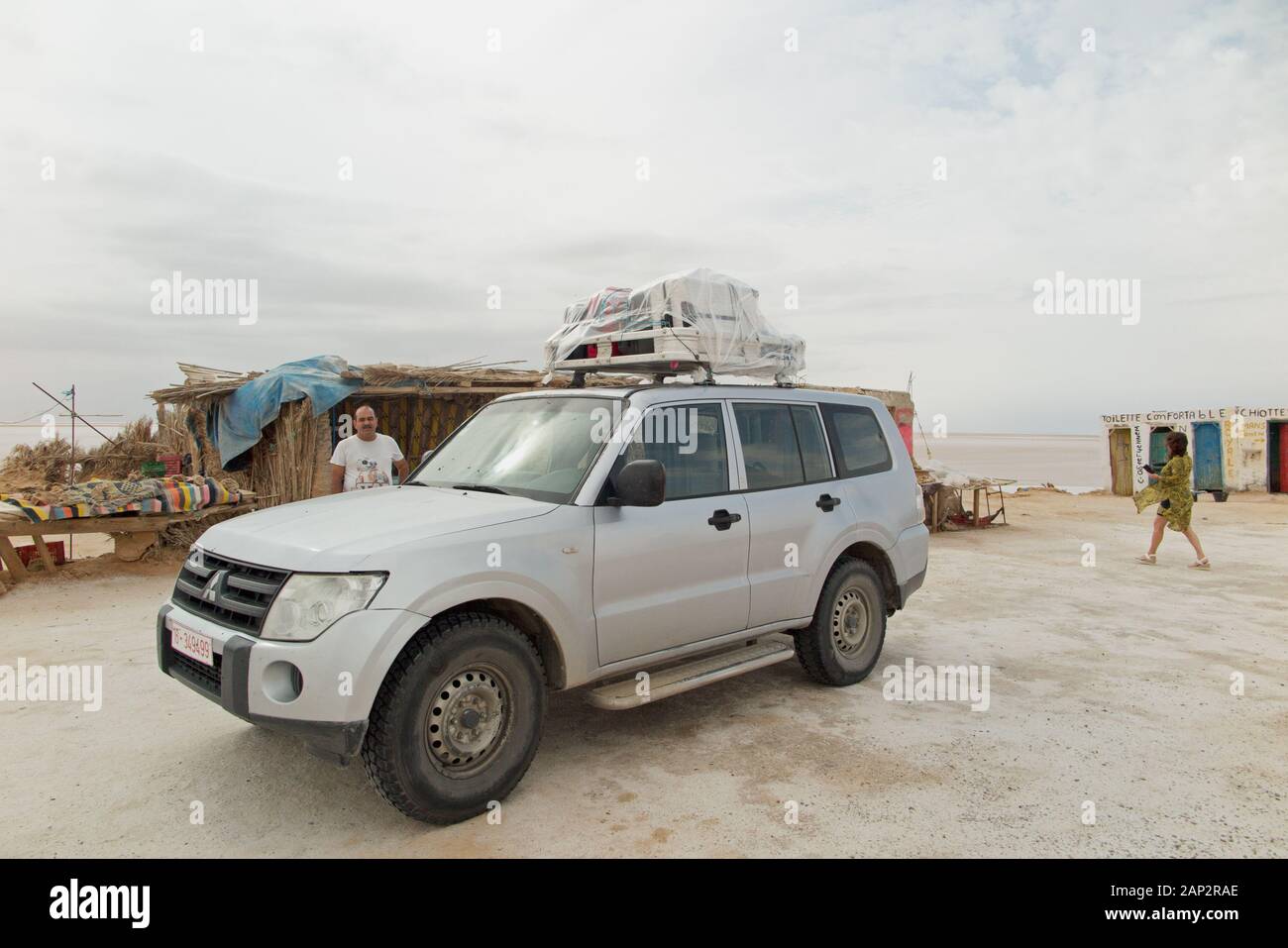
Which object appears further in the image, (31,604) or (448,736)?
(31,604)

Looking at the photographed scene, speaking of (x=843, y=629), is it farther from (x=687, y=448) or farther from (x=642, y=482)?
(x=642, y=482)

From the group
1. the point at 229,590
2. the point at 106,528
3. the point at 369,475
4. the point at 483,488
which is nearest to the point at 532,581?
the point at 483,488

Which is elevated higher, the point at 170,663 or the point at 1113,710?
the point at 170,663

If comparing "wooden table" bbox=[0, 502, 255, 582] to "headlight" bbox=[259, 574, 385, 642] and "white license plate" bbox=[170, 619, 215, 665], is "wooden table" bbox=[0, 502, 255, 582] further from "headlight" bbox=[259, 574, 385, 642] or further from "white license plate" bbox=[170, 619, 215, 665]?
"headlight" bbox=[259, 574, 385, 642]

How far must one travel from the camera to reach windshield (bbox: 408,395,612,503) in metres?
4.50

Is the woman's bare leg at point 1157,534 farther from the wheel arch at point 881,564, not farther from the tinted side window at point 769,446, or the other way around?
the tinted side window at point 769,446

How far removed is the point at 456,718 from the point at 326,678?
0.62 m

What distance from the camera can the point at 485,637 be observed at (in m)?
3.80

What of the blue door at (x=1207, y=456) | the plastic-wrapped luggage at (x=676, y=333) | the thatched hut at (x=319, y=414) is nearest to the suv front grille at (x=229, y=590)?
the plastic-wrapped luggage at (x=676, y=333)

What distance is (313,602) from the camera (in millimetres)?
3525

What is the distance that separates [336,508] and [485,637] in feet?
3.81
